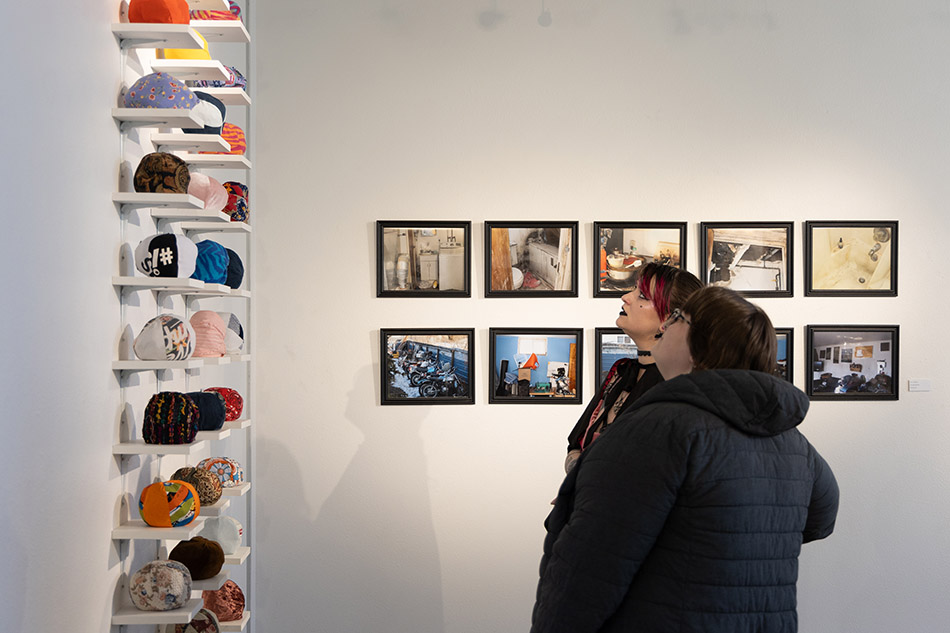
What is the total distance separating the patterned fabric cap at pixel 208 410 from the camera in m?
2.34

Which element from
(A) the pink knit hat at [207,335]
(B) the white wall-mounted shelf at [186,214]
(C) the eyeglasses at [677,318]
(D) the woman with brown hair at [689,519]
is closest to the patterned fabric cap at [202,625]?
(A) the pink knit hat at [207,335]

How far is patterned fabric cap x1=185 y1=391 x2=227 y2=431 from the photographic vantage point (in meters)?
2.34

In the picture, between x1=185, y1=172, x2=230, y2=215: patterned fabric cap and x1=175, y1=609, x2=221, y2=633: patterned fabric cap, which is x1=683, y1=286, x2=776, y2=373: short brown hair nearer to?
x1=185, y1=172, x2=230, y2=215: patterned fabric cap

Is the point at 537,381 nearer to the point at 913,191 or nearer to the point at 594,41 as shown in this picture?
the point at 594,41

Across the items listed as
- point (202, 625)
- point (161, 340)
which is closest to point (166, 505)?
point (161, 340)

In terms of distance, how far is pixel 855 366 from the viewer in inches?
143

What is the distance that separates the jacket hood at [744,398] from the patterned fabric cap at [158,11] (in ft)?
5.30

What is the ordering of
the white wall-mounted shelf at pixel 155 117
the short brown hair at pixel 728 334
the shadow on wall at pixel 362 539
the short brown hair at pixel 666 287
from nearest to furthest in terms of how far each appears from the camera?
1. the short brown hair at pixel 728 334
2. the white wall-mounted shelf at pixel 155 117
3. the short brown hair at pixel 666 287
4. the shadow on wall at pixel 362 539

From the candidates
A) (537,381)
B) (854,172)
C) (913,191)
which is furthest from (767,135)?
(537,381)

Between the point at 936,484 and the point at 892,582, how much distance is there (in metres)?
0.48

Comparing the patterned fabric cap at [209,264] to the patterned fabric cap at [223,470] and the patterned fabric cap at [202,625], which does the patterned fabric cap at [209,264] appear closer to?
the patterned fabric cap at [223,470]

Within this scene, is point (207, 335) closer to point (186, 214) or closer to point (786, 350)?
point (186, 214)

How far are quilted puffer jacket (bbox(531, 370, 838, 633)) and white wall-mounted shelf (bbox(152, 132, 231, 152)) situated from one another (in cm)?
154

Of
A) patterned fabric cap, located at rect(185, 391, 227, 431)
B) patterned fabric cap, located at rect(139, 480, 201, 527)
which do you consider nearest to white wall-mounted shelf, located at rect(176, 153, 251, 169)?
patterned fabric cap, located at rect(185, 391, 227, 431)
